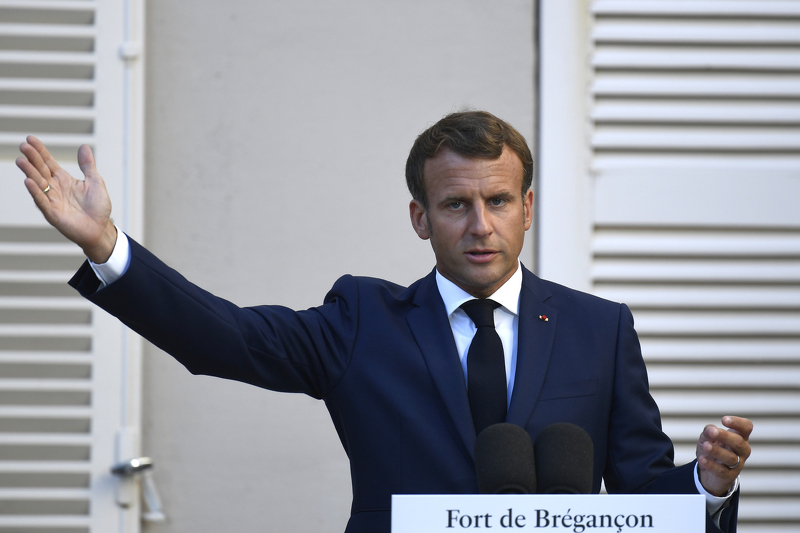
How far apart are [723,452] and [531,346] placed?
50 cm

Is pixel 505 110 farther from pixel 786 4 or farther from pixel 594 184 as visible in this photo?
pixel 786 4

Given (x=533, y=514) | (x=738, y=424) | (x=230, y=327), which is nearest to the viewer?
(x=533, y=514)

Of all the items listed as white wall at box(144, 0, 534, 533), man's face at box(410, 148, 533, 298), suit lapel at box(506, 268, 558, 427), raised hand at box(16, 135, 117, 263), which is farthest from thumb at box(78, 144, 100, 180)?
white wall at box(144, 0, 534, 533)

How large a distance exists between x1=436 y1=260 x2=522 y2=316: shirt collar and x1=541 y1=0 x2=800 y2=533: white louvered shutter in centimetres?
107

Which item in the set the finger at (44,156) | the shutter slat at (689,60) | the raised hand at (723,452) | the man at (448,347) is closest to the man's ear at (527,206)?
the man at (448,347)

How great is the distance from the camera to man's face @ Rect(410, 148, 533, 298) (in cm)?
189

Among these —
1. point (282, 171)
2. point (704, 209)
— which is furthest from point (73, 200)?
point (704, 209)

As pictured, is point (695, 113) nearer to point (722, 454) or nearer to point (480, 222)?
point (480, 222)

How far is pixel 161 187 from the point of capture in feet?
9.76

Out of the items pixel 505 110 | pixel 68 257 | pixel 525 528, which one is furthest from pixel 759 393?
pixel 68 257

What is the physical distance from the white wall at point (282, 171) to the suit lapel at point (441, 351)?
3.29 feet

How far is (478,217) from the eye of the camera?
1.87 meters

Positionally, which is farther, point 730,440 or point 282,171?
point 282,171

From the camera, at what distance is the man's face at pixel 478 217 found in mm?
1887
